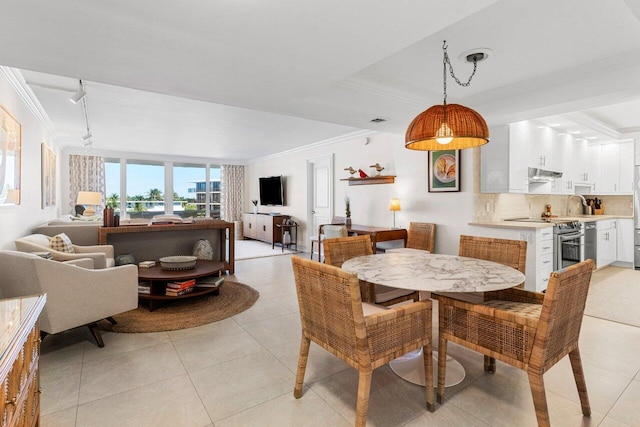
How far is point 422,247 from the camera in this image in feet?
15.7

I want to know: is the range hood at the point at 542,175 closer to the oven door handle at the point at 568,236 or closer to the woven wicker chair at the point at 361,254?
the oven door handle at the point at 568,236

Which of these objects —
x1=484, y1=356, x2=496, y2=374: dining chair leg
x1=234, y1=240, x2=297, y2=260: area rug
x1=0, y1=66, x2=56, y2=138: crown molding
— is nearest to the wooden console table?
x1=234, y1=240, x2=297, y2=260: area rug

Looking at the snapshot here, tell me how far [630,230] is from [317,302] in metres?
6.51

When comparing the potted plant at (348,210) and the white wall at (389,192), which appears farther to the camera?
the potted plant at (348,210)

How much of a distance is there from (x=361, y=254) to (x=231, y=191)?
7848 millimetres

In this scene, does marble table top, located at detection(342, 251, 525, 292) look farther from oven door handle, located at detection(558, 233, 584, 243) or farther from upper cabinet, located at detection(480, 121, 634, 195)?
oven door handle, located at detection(558, 233, 584, 243)

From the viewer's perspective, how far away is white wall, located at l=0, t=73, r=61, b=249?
301 cm

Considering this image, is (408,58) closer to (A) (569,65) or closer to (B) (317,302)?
(A) (569,65)

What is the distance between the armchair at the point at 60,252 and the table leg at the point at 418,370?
3108mm

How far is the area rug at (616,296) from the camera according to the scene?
11.0 ft

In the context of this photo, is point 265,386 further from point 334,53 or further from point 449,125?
point 334,53

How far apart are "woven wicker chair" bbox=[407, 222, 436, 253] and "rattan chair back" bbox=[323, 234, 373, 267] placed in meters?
1.98

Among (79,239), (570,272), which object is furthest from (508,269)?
(79,239)

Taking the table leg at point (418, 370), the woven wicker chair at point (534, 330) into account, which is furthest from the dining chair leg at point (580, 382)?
the table leg at point (418, 370)
